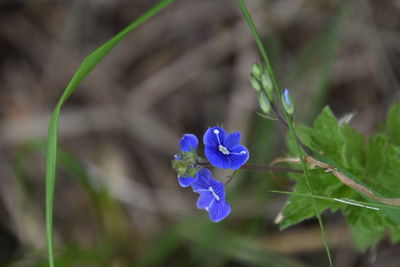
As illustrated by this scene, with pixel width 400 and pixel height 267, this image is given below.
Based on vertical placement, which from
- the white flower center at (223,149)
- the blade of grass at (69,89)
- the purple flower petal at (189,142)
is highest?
the blade of grass at (69,89)

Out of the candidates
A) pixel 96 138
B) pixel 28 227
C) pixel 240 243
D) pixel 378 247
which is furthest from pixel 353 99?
pixel 28 227

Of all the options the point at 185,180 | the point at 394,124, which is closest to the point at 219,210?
the point at 185,180

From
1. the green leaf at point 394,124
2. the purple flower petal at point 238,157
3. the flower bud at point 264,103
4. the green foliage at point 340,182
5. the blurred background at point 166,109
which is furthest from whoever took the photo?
the blurred background at point 166,109

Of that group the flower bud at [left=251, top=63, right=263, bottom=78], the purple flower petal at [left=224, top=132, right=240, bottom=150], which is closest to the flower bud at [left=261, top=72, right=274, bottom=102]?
the flower bud at [left=251, top=63, right=263, bottom=78]

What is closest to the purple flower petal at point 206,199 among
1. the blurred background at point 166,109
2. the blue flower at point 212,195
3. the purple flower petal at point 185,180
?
the blue flower at point 212,195

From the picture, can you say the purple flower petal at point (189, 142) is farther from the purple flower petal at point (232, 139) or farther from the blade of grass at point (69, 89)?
the blade of grass at point (69, 89)

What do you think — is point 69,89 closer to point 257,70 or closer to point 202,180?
point 202,180

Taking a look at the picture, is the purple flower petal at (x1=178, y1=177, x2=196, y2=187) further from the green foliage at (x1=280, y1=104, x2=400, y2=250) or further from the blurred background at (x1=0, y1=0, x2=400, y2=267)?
the blurred background at (x1=0, y1=0, x2=400, y2=267)
